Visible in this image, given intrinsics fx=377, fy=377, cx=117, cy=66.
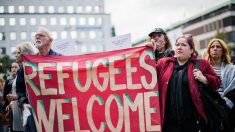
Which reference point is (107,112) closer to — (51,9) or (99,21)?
(51,9)

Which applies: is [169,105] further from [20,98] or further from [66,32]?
[66,32]

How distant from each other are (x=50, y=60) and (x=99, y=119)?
979 millimetres

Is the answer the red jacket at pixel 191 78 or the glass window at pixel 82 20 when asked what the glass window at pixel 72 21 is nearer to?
the glass window at pixel 82 20

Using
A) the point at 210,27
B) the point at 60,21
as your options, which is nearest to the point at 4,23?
the point at 60,21

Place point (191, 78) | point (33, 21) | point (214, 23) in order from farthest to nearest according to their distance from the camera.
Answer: point (33, 21)
point (214, 23)
point (191, 78)

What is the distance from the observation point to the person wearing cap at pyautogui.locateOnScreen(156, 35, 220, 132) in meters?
4.18

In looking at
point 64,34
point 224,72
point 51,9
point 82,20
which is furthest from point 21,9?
point 224,72

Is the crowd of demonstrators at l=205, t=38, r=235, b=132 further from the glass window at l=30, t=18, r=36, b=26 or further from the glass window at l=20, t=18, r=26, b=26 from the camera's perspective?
the glass window at l=30, t=18, r=36, b=26

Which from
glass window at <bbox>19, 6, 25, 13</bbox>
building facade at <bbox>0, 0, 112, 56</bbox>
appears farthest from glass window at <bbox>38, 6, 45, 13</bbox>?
glass window at <bbox>19, 6, 25, 13</bbox>

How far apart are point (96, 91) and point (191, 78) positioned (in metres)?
1.18

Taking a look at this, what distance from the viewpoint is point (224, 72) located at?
17.6ft

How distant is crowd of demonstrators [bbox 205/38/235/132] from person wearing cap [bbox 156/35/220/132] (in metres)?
0.99

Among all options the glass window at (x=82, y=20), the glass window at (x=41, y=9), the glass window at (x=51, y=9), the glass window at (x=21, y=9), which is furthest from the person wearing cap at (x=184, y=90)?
the glass window at (x=82, y=20)

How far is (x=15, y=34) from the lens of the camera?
8112 centimetres
